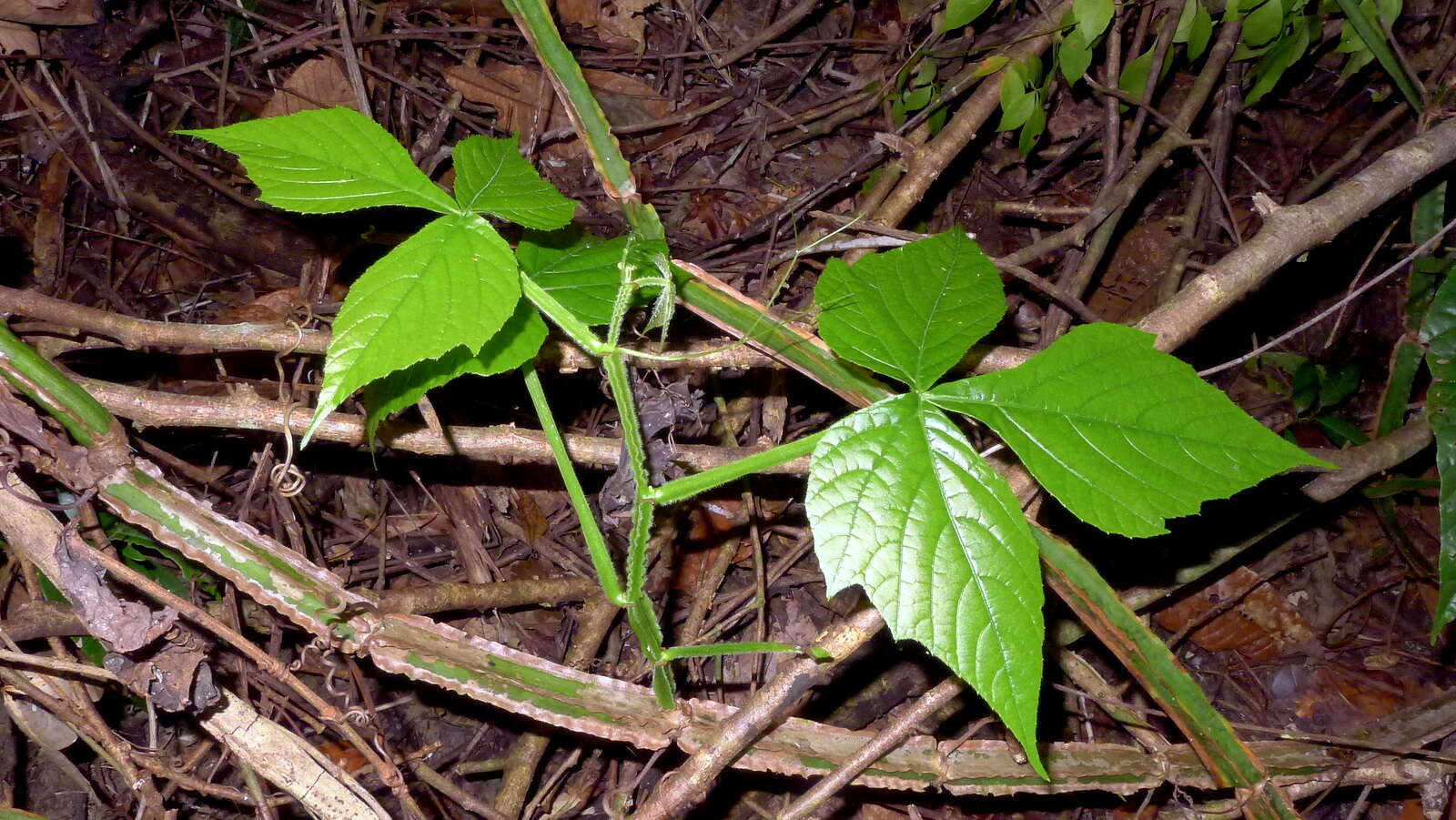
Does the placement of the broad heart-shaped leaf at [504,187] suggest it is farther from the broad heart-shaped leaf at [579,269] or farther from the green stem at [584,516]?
the green stem at [584,516]

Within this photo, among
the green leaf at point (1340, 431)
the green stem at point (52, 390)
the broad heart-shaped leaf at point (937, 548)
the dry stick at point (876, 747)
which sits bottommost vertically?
the dry stick at point (876, 747)

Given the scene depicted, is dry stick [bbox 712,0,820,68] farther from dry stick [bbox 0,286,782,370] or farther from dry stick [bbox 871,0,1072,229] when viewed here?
dry stick [bbox 0,286,782,370]

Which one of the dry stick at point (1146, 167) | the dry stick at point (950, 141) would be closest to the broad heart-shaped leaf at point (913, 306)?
the dry stick at point (1146, 167)

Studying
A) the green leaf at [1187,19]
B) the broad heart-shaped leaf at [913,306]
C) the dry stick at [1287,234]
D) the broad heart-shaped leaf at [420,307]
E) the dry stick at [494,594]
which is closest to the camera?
the broad heart-shaped leaf at [420,307]

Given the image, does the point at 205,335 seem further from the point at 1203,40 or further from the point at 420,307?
the point at 1203,40

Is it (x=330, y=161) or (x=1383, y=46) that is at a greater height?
(x=1383, y=46)

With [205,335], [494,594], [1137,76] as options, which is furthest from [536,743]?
[1137,76]
